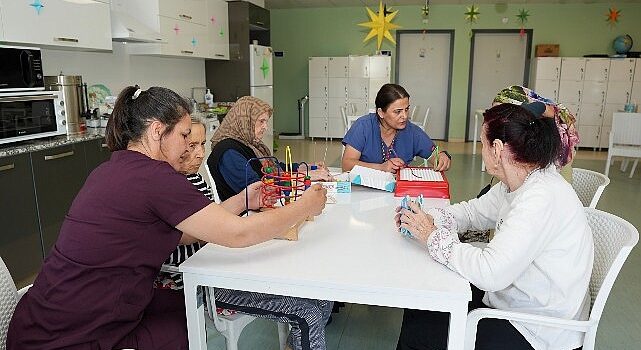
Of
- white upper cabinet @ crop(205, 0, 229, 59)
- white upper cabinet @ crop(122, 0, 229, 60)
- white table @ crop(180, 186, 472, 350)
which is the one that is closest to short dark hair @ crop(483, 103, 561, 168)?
white table @ crop(180, 186, 472, 350)

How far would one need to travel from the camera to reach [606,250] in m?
1.50

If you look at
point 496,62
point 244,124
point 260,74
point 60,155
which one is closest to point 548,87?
point 496,62

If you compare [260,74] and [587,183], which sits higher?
[260,74]

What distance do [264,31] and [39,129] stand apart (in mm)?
4793

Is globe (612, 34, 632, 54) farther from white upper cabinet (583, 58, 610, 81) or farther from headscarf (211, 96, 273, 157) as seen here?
headscarf (211, 96, 273, 157)

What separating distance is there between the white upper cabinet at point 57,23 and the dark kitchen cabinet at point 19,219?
889 mm

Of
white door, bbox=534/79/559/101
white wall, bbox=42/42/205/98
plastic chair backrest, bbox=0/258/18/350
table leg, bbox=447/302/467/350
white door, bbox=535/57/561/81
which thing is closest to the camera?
table leg, bbox=447/302/467/350

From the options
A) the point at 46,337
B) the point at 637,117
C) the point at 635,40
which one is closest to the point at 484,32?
the point at 635,40

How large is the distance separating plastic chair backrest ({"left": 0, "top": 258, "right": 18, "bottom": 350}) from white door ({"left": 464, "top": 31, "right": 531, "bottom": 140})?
28.8 ft

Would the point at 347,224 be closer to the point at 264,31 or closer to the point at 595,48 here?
the point at 264,31

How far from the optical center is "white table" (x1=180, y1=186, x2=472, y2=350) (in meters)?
1.20

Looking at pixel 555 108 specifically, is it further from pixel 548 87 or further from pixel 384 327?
pixel 548 87

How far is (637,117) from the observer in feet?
18.9

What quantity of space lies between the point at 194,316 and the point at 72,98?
2672 millimetres
